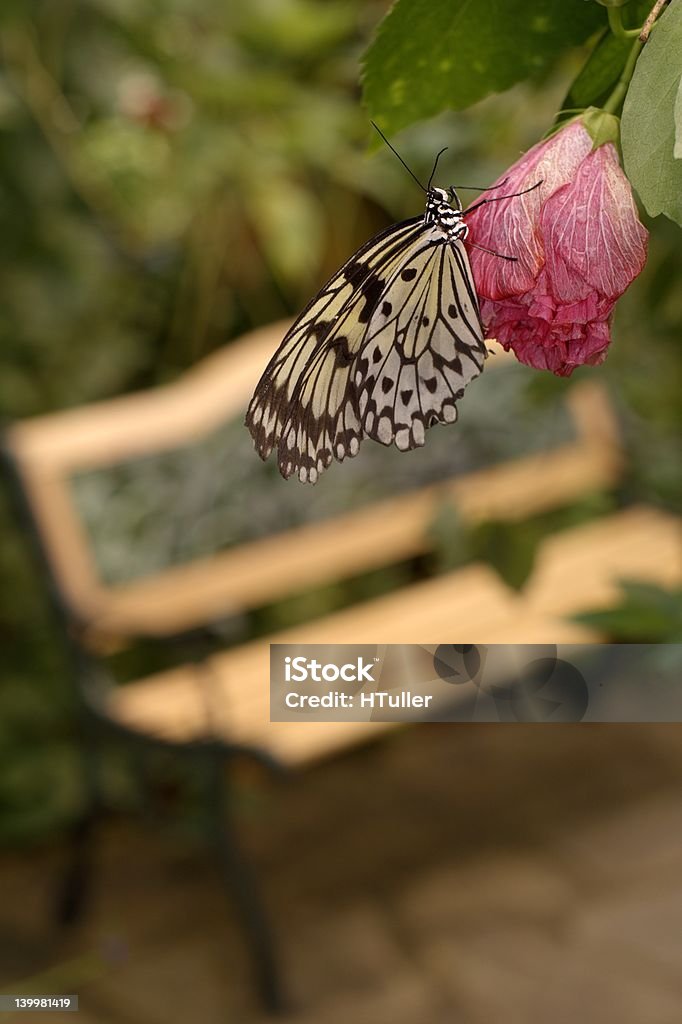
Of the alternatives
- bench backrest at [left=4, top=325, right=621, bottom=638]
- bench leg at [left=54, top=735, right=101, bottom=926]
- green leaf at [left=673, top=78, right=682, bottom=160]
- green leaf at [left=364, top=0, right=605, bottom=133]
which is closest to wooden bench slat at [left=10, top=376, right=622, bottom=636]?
bench backrest at [left=4, top=325, right=621, bottom=638]

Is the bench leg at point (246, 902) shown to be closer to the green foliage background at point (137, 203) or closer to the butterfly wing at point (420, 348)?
the green foliage background at point (137, 203)

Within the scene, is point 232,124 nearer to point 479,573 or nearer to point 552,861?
point 479,573

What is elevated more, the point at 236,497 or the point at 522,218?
the point at 236,497

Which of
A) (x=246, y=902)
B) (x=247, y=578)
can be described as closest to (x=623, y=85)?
(x=246, y=902)

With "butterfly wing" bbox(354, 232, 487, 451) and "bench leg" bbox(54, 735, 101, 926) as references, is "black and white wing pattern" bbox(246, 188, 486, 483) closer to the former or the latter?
"butterfly wing" bbox(354, 232, 487, 451)

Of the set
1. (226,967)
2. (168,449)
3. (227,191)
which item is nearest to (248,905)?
(226,967)

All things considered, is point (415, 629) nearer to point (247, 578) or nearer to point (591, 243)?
point (247, 578)
